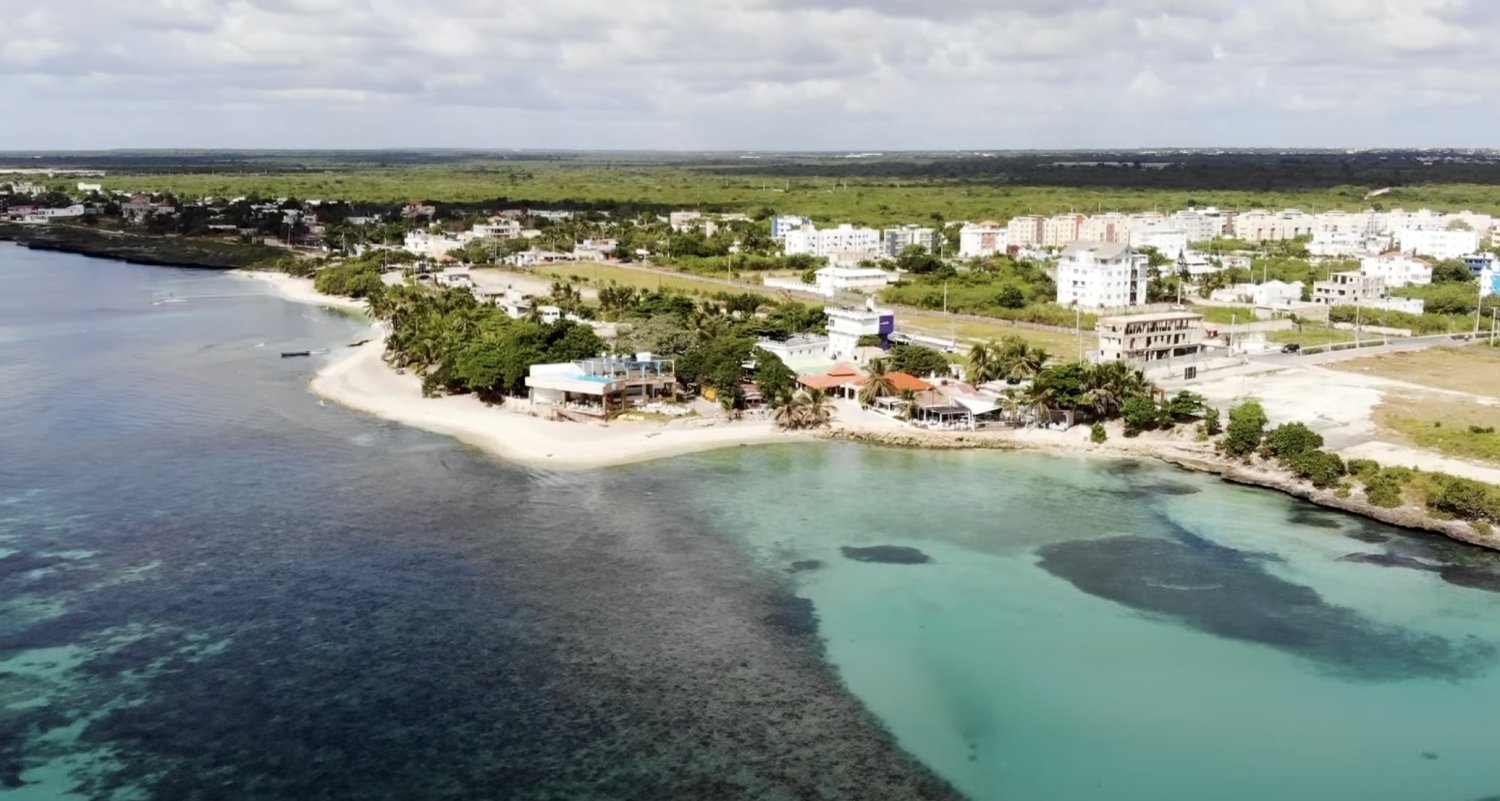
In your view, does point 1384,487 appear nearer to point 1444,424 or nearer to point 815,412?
point 1444,424

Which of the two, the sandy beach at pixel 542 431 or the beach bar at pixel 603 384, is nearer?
the sandy beach at pixel 542 431

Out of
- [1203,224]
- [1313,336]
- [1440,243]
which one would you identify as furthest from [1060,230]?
[1313,336]

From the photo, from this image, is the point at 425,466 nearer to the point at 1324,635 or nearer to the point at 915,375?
the point at 915,375

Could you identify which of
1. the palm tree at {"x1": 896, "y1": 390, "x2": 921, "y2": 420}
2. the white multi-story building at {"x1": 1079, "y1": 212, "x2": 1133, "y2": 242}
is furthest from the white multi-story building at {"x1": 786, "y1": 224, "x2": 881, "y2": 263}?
Answer: the palm tree at {"x1": 896, "y1": 390, "x2": 921, "y2": 420}

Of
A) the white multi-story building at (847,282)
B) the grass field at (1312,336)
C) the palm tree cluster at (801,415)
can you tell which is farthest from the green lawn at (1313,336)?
the palm tree cluster at (801,415)

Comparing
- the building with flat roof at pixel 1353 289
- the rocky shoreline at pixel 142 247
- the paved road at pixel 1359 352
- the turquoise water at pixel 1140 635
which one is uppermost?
the rocky shoreline at pixel 142 247

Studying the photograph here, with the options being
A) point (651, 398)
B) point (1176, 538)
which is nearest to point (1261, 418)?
point (1176, 538)

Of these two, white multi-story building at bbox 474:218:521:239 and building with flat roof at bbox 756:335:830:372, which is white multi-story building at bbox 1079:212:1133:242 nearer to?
white multi-story building at bbox 474:218:521:239

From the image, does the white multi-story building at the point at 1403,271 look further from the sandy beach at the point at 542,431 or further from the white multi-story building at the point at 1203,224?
the sandy beach at the point at 542,431
